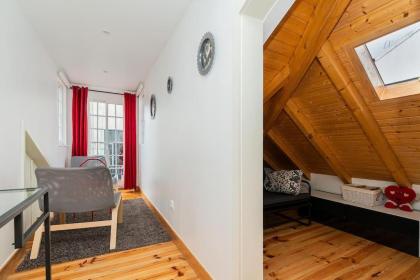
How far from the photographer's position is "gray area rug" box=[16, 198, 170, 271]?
74.7 inches

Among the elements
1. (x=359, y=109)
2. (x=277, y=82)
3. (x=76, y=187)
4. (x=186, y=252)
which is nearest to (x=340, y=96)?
(x=359, y=109)

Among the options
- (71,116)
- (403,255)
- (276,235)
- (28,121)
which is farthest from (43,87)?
(403,255)

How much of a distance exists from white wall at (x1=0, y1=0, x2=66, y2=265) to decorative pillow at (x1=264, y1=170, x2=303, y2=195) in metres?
2.80

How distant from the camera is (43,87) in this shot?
2.70 m

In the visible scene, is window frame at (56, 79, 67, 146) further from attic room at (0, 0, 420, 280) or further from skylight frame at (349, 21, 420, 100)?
skylight frame at (349, 21, 420, 100)

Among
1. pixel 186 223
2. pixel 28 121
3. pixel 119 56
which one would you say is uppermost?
pixel 119 56

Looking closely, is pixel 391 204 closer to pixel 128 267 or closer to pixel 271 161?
pixel 271 161

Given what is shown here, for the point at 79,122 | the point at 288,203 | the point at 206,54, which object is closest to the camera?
the point at 206,54

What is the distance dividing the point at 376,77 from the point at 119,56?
Answer: 3.01 metres

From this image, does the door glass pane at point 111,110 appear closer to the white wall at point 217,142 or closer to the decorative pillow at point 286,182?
the white wall at point 217,142

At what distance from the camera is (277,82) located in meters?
1.96

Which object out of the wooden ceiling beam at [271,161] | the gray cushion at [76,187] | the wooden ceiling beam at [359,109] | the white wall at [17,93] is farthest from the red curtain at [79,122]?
the wooden ceiling beam at [359,109]

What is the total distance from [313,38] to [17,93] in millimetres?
2625

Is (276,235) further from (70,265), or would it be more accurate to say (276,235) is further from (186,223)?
(70,265)
